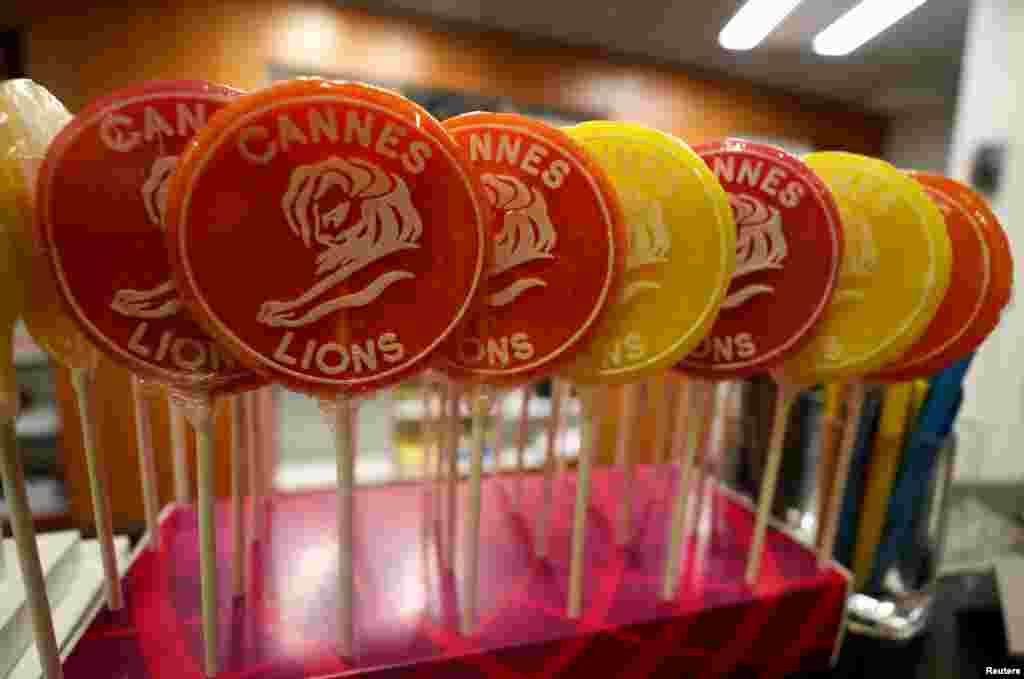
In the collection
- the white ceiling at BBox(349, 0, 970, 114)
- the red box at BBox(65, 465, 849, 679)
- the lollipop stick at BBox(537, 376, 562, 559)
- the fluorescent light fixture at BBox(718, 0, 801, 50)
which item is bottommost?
the red box at BBox(65, 465, 849, 679)

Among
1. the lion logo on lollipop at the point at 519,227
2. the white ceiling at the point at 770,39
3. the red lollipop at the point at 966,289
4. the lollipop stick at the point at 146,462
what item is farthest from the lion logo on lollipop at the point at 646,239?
the lollipop stick at the point at 146,462

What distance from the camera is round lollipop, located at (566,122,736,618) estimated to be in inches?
24.3

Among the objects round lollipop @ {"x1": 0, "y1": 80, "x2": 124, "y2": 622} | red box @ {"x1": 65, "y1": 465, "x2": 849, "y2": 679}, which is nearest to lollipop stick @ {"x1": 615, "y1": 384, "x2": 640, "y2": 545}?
red box @ {"x1": 65, "y1": 465, "x2": 849, "y2": 679}

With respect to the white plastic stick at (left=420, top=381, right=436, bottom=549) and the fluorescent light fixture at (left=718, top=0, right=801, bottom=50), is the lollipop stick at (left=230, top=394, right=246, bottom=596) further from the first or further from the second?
the fluorescent light fixture at (left=718, top=0, right=801, bottom=50)

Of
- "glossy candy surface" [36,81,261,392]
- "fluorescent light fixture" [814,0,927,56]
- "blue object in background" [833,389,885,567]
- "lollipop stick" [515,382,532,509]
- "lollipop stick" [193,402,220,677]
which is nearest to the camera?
"glossy candy surface" [36,81,261,392]

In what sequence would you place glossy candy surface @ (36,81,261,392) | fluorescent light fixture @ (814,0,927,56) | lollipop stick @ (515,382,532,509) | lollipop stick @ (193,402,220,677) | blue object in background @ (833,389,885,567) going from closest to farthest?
1. glossy candy surface @ (36,81,261,392)
2. lollipop stick @ (193,402,220,677)
3. fluorescent light fixture @ (814,0,927,56)
4. blue object in background @ (833,389,885,567)
5. lollipop stick @ (515,382,532,509)

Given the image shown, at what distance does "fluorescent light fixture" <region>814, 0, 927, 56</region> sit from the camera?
66 centimetres

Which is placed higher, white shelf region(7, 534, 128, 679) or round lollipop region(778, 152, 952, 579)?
round lollipop region(778, 152, 952, 579)

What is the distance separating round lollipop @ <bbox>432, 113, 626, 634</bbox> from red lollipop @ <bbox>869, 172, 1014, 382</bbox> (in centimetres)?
55

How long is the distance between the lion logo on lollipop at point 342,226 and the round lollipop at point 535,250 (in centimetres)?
10

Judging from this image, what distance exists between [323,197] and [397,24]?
1.54 meters

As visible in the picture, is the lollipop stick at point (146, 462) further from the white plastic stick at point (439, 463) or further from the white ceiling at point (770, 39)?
the white ceiling at point (770, 39)

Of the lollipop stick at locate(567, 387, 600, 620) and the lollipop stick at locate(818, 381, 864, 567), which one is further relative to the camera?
the lollipop stick at locate(818, 381, 864, 567)

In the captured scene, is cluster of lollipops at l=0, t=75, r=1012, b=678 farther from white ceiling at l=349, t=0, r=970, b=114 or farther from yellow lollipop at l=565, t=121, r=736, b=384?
white ceiling at l=349, t=0, r=970, b=114
